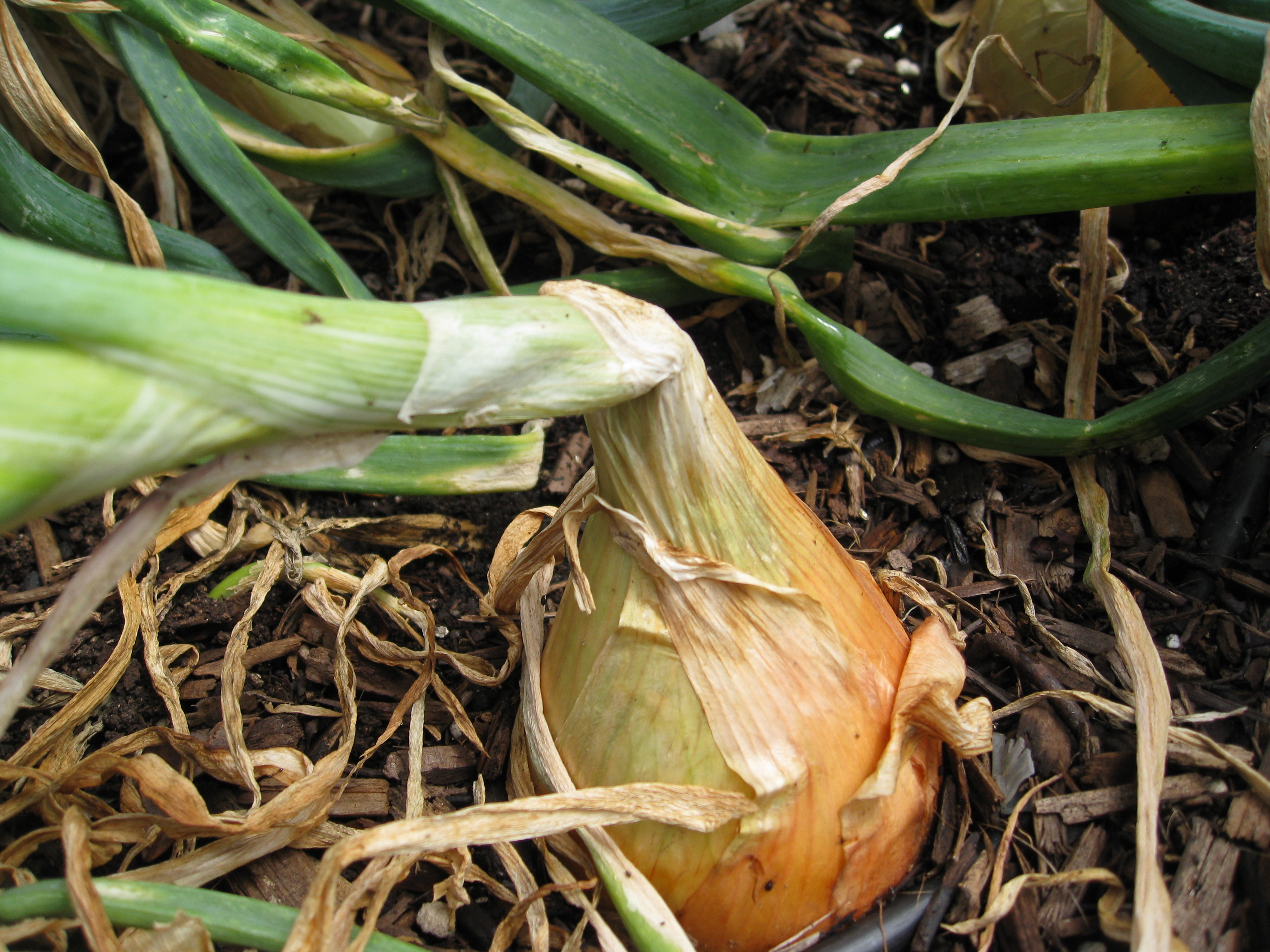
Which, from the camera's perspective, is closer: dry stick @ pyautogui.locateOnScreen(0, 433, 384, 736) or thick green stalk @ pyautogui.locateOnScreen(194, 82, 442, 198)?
dry stick @ pyautogui.locateOnScreen(0, 433, 384, 736)

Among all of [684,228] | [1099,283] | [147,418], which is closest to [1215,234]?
[1099,283]

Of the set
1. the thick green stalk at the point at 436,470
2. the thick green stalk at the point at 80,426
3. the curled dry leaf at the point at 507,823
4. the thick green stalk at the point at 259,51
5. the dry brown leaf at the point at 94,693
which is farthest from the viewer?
the thick green stalk at the point at 436,470

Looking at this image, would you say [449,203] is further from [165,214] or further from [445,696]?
[445,696]

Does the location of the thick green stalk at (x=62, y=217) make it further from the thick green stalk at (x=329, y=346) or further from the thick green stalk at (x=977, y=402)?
the thick green stalk at (x=977, y=402)

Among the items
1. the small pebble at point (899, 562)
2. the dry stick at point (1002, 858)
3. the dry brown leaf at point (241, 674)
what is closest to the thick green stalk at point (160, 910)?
the dry brown leaf at point (241, 674)

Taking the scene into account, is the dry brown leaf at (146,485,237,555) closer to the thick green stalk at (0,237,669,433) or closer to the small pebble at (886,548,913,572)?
the thick green stalk at (0,237,669,433)

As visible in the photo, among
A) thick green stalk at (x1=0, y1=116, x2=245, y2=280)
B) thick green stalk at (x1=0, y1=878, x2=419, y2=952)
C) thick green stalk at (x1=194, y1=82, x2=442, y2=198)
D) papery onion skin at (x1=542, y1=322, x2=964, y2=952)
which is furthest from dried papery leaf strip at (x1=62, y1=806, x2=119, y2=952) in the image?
thick green stalk at (x1=194, y1=82, x2=442, y2=198)
